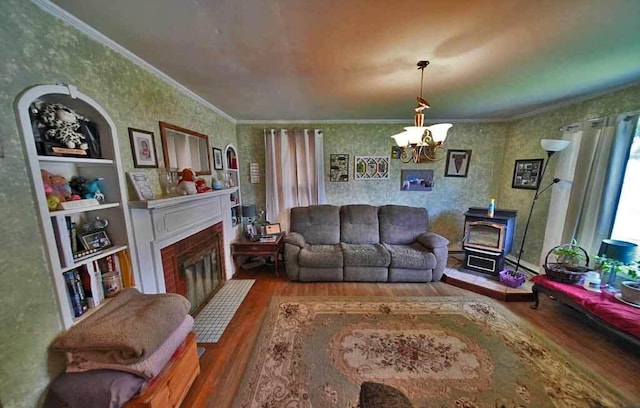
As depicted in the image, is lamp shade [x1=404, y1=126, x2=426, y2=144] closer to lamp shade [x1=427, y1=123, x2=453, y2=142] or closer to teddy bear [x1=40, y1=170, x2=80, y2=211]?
lamp shade [x1=427, y1=123, x2=453, y2=142]

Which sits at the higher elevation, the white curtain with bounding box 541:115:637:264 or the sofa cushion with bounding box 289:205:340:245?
the white curtain with bounding box 541:115:637:264

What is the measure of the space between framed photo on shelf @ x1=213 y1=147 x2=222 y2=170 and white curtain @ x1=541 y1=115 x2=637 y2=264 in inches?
182

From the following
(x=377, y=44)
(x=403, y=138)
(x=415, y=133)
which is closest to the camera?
(x=377, y=44)

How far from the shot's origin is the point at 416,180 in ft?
12.6

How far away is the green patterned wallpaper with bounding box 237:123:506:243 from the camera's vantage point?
3.70 meters

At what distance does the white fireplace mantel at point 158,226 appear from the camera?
62.6 inches

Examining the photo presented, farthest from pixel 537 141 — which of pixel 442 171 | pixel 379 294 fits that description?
pixel 379 294

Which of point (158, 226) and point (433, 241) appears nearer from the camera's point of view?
point (158, 226)

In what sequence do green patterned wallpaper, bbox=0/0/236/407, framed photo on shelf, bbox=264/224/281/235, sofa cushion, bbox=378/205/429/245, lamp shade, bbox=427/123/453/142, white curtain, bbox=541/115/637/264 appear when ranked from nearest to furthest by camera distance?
green patterned wallpaper, bbox=0/0/236/407 < lamp shade, bbox=427/123/453/142 < white curtain, bbox=541/115/637/264 < sofa cushion, bbox=378/205/429/245 < framed photo on shelf, bbox=264/224/281/235

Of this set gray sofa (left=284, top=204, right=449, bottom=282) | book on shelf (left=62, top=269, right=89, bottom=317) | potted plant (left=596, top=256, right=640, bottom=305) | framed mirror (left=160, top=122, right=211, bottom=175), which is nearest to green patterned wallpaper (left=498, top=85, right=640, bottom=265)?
potted plant (left=596, top=256, right=640, bottom=305)

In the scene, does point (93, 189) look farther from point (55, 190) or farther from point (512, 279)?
point (512, 279)

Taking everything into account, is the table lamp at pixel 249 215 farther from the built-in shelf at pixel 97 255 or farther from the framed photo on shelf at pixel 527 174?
the framed photo on shelf at pixel 527 174

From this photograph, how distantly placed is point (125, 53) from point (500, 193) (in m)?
5.33

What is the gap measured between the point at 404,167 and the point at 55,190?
4.08m
